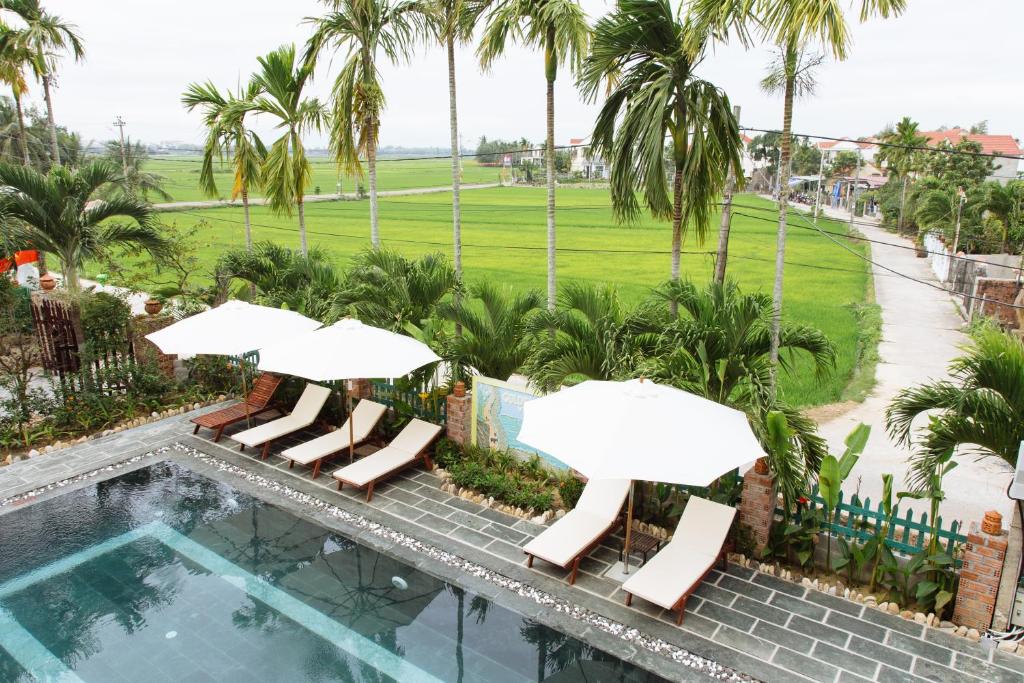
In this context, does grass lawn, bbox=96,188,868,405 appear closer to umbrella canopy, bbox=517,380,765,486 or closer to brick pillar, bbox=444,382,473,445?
brick pillar, bbox=444,382,473,445

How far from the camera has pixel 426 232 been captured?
55469 mm

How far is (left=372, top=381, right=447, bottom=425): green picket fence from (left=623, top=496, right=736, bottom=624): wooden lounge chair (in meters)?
4.31

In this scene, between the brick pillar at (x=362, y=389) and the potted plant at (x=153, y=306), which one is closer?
the brick pillar at (x=362, y=389)

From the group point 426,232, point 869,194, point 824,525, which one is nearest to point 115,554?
point 824,525

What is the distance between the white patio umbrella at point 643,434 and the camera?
5840mm

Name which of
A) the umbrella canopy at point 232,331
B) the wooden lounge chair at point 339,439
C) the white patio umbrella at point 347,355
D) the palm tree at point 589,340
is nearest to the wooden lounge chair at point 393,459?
the wooden lounge chair at point 339,439

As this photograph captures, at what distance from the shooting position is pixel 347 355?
28.4ft

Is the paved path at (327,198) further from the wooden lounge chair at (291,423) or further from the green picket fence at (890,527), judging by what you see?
the green picket fence at (890,527)

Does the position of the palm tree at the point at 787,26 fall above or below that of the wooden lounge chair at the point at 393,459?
above

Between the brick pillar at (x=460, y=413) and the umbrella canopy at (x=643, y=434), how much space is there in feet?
9.32

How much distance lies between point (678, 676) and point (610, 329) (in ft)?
12.8

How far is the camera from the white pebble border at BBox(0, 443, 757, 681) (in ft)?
19.3

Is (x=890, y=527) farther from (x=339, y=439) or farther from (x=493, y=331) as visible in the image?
(x=339, y=439)

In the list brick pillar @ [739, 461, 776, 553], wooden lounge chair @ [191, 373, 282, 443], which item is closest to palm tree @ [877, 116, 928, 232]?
brick pillar @ [739, 461, 776, 553]
